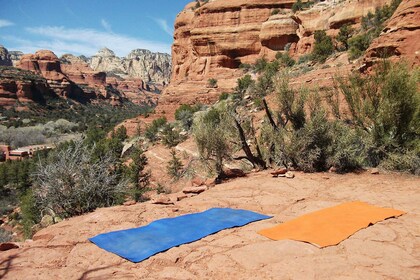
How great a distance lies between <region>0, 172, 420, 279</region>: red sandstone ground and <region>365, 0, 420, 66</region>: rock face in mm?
9051

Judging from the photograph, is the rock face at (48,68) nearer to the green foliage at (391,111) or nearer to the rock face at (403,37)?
the rock face at (403,37)

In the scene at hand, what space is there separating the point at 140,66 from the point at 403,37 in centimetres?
17425

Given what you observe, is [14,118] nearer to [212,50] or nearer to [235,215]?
[212,50]

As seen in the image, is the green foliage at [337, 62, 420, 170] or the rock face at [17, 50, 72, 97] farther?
the rock face at [17, 50, 72, 97]

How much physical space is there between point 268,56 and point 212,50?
752 cm

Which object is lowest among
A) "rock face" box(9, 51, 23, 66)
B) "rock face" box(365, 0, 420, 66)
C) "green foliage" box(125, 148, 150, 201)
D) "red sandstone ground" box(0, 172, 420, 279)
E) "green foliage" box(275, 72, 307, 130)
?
"green foliage" box(125, 148, 150, 201)

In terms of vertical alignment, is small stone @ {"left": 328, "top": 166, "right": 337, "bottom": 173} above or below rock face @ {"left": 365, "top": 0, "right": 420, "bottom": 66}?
below

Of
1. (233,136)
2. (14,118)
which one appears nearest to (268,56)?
(233,136)

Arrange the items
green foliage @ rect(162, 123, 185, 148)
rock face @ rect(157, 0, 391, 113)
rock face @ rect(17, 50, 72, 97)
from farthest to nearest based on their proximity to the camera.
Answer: rock face @ rect(17, 50, 72, 97)
rock face @ rect(157, 0, 391, 113)
green foliage @ rect(162, 123, 185, 148)

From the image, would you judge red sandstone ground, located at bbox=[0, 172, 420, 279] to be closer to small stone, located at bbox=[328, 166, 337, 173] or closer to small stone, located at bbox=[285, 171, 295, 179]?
small stone, located at bbox=[285, 171, 295, 179]

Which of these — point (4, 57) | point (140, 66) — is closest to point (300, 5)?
point (140, 66)

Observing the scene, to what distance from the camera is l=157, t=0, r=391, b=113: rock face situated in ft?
113

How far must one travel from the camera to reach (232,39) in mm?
39812

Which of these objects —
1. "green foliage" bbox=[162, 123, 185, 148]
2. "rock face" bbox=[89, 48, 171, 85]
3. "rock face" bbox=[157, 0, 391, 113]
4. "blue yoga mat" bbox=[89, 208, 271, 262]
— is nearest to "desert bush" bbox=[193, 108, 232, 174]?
"blue yoga mat" bbox=[89, 208, 271, 262]
